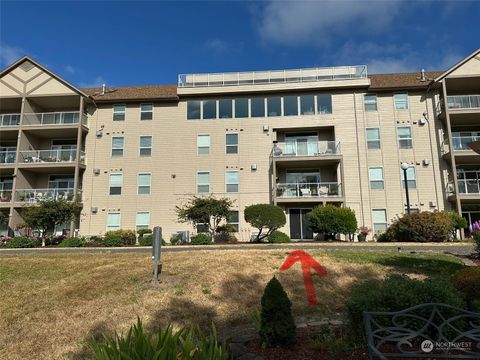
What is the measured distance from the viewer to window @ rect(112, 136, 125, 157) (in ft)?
99.2

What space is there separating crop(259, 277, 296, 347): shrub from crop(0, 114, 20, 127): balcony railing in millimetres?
31489

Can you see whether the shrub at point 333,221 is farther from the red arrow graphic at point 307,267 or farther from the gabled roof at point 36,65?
the gabled roof at point 36,65

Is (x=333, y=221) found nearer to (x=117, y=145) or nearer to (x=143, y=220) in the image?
(x=143, y=220)

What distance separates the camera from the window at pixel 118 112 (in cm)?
3081

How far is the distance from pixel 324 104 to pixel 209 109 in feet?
29.0

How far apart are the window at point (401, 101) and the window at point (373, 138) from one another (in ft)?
7.80

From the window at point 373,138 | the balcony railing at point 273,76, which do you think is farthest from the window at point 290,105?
the window at point 373,138

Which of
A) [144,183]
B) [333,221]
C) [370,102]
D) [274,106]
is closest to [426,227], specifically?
[333,221]

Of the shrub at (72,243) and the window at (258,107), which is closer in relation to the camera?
the shrub at (72,243)

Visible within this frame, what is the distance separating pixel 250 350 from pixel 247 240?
22.0 meters

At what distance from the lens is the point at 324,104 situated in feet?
96.5

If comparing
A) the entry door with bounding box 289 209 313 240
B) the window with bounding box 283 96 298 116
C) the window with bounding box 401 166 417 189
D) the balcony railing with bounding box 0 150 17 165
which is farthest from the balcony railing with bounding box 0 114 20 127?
the window with bounding box 401 166 417 189

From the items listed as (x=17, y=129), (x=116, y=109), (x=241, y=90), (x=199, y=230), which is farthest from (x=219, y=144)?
(x=17, y=129)

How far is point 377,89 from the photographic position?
28.8m
